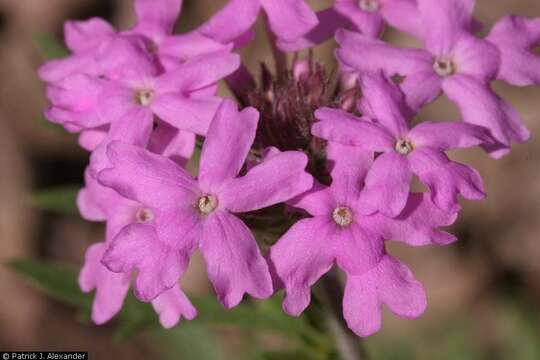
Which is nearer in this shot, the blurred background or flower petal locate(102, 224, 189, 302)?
flower petal locate(102, 224, 189, 302)

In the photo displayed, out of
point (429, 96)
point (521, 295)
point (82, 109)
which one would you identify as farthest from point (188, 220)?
point (521, 295)

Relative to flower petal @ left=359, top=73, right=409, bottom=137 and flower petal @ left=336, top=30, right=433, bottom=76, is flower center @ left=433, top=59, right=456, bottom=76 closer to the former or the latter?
flower petal @ left=336, top=30, right=433, bottom=76

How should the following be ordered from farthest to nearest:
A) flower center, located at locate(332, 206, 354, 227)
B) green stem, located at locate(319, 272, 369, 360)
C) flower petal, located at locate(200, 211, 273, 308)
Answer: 1. green stem, located at locate(319, 272, 369, 360)
2. flower center, located at locate(332, 206, 354, 227)
3. flower petal, located at locate(200, 211, 273, 308)

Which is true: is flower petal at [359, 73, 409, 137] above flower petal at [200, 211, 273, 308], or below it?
above

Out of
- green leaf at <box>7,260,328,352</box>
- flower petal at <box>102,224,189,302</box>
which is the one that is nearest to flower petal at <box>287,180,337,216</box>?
flower petal at <box>102,224,189,302</box>

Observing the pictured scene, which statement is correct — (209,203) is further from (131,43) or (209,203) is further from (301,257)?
(131,43)

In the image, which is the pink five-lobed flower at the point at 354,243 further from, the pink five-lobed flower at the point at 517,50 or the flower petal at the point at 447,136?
the pink five-lobed flower at the point at 517,50

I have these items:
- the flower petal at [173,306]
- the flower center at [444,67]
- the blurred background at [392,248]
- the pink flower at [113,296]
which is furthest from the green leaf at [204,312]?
the blurred background at [392,248]
